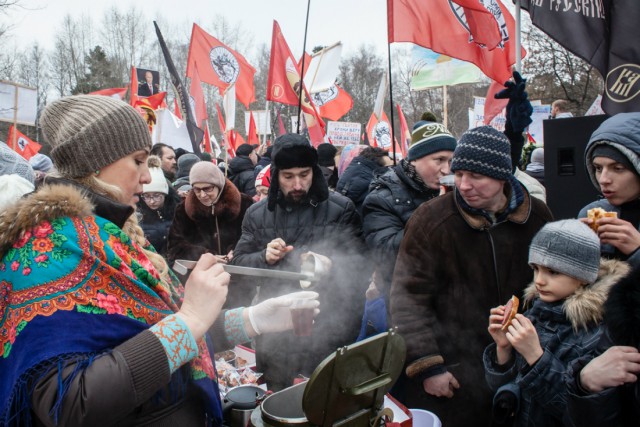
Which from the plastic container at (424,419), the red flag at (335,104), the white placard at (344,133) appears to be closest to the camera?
the plastic container at (424,419)

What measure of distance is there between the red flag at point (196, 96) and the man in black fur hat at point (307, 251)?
680 cm

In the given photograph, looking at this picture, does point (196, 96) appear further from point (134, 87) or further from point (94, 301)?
point (94, 301)

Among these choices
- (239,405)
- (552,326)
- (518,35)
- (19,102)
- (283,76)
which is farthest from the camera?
(19,102)

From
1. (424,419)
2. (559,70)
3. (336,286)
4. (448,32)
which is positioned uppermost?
(559,70)

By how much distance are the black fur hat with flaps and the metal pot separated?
1460 millimetres

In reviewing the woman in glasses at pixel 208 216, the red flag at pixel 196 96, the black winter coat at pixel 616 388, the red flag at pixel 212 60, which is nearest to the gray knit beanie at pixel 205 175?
the woman in glasses at pixel 208 216

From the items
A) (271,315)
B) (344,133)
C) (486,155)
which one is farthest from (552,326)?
(344,133)

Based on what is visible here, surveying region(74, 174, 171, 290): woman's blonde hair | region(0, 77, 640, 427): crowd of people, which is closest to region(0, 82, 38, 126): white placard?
region(0, 77, 640, 427): crowd of people

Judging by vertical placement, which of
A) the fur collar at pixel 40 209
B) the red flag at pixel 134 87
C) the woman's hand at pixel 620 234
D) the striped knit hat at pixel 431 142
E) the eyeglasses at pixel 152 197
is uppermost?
the red flag at pixel 134 87

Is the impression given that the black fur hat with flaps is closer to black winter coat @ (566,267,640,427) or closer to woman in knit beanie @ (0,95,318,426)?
woman in knit beanie @ (0,95,318,426)

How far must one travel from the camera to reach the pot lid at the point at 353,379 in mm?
1397

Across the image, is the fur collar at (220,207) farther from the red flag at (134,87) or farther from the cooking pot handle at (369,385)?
the red flag at (134,87)

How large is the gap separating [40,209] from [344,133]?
11789 mm

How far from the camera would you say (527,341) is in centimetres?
191
